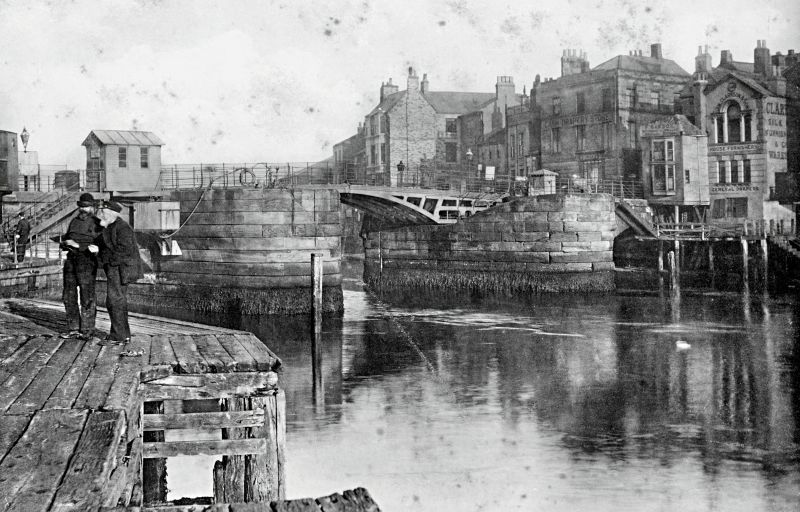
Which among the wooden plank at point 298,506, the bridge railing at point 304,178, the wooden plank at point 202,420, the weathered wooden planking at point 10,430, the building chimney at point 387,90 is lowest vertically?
the wooden plank at point 202,420

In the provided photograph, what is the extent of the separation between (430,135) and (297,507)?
68923 mm

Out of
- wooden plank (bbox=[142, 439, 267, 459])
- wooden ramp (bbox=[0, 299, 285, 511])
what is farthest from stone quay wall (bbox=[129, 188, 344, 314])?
wooden plank (bbox=[142, 439, 267, 459])

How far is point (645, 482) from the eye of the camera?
11.4 meters

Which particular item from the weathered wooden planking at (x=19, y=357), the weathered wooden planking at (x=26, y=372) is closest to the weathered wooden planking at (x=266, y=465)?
the weathered wooden planking at (x=26, y=372)

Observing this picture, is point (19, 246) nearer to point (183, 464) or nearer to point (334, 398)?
point (334, 398)

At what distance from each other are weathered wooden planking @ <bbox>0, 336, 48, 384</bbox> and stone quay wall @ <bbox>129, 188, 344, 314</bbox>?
19.7 meters

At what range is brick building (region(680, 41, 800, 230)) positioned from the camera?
4994 centimetres

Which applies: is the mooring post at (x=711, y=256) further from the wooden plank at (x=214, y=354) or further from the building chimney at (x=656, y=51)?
the wooden plank at (x=214, y=354)

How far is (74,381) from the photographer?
734 centimetres

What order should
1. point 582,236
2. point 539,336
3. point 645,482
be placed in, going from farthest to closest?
point 582,236 → point 539,336 → point 645,482

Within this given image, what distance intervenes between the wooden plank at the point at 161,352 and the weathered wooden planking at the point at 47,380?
738 mm

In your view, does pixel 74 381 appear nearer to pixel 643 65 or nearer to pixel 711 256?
pixel 711 256

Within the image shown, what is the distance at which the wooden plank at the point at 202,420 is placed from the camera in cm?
856

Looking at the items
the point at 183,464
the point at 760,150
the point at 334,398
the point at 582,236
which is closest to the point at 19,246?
the point at 334,398
